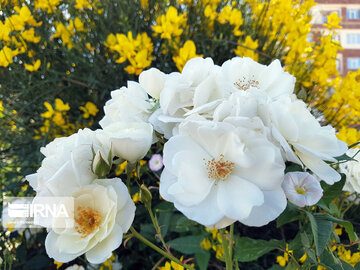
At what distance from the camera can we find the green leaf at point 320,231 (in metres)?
0.35

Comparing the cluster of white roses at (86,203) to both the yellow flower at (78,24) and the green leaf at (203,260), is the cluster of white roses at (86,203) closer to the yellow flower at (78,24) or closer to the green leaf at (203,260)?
the green leaf at (203,260)

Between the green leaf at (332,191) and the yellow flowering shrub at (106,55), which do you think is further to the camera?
the yellow flowering shrub at (106,55)

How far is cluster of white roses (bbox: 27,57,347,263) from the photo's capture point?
1.04 ft

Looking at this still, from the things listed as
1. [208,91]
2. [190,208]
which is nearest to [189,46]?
[208,91]

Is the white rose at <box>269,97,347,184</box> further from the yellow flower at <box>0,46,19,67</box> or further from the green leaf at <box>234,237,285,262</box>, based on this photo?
the yellow flower at <box>0,46,19,67</box>

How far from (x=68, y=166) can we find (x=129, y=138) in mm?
71

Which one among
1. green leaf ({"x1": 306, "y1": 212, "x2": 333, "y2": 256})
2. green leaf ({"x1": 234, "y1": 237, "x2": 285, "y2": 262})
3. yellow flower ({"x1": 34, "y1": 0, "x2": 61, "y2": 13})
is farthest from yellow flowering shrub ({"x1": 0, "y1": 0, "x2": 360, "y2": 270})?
green leaf ({"x1": 306, "y1": 212, "x2": 333, "y2": 256})

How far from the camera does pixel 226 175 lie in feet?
1.13

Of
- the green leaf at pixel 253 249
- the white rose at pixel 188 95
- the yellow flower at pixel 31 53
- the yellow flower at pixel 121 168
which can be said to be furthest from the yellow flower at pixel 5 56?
the green leaf at pixel 253 249

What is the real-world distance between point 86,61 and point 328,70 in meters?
0.77

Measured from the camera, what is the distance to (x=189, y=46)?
87cm

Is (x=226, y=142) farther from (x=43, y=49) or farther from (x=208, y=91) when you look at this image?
(x=43, y=49)

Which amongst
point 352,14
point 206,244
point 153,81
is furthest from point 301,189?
point 352,14

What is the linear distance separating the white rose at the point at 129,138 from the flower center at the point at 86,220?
0.07 meters
